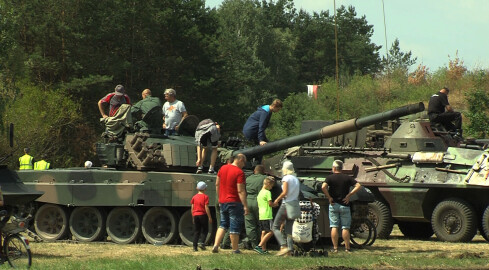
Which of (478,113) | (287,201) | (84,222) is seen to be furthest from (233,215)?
(478,113)

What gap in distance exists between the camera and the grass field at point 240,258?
1568 centimetres

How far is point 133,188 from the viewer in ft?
69.2

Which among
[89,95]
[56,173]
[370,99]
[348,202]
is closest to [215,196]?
[348,202]

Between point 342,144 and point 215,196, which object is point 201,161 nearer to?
point 215,196

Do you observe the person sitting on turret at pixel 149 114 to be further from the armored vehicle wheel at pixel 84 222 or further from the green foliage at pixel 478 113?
the green foliage at pixel 478 113

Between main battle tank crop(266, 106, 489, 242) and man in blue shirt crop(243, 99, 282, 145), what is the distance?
388 cm

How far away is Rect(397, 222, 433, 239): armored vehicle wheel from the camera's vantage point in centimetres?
2484

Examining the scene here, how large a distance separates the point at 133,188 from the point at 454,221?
6735 millimetres

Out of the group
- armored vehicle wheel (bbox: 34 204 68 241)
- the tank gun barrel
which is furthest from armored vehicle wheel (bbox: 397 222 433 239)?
armored vehicle wheel (bbox: 34 204 68 241)

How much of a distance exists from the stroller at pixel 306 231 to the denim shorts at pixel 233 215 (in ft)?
3.45

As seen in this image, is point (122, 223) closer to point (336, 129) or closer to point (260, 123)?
point (260, 123)

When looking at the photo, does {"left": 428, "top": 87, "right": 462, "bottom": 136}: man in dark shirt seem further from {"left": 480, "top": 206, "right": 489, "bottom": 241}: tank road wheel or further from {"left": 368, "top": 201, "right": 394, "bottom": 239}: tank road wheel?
{"left": 480, "top": 206, "right": 489, "bottom": 241}: tank road wheel

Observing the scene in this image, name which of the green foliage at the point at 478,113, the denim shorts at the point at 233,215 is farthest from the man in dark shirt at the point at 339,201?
the green foliage at the point at 478,113

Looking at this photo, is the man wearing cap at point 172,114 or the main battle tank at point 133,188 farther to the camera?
the man wearing cap at point 172,114
